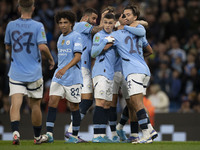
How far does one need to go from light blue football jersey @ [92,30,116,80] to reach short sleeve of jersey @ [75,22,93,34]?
0.43m

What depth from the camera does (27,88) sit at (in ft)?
27.7

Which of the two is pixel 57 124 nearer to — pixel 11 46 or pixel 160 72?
pixel 160 72

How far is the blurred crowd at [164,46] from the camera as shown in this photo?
47.8 ft

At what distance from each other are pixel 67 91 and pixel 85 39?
4.92 feet

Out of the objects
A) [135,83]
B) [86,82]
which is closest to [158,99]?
[86,82]

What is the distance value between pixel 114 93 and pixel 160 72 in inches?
230

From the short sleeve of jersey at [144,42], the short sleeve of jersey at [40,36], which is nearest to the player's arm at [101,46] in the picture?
the short sleeve of jersey at [144,42]

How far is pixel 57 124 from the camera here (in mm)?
13281

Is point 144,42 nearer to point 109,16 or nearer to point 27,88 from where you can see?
point 109,16

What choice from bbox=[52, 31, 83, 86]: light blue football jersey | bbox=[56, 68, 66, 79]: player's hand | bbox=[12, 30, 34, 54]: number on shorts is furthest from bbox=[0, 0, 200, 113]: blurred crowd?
bbox=[12, 30, 34, 54]: number on shorts

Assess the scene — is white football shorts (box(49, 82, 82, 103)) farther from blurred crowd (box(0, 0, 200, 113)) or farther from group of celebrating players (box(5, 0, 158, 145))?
blurred crowd (box(0, 0, 200, 113))

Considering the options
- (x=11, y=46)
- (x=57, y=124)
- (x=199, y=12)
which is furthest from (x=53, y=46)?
(x=11, y=46)

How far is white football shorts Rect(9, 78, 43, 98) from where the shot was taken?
8.27 meters

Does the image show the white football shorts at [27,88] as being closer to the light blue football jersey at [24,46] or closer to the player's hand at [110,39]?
the light blue football jersey at [24,46]
